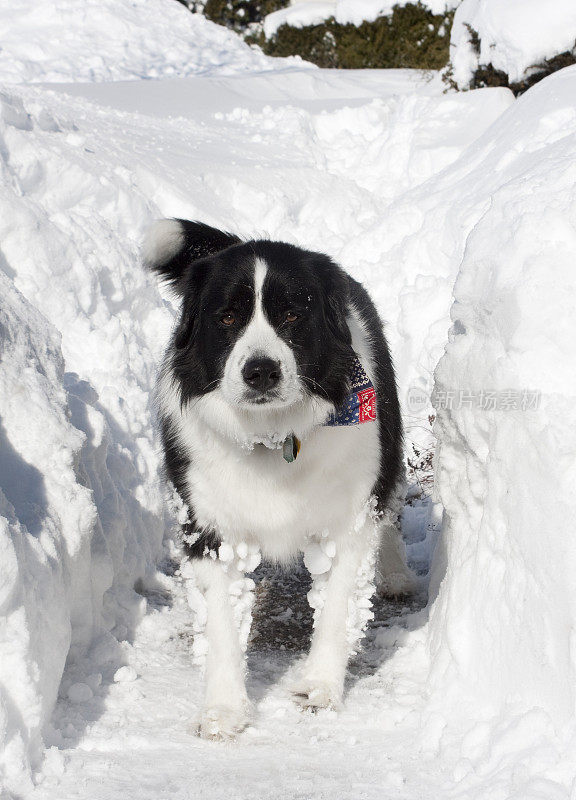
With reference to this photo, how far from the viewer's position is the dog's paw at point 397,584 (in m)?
4.17

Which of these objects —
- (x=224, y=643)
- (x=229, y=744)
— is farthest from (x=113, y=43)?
(x=229, y=744)

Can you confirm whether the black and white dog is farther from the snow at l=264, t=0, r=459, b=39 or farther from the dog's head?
the snow at l=264, t=0, r=459, b=39

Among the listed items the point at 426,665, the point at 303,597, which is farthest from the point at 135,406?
the point at 426,665

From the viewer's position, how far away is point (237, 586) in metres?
3.30

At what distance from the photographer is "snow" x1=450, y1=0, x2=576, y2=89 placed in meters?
8.80

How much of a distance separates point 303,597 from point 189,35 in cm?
1557

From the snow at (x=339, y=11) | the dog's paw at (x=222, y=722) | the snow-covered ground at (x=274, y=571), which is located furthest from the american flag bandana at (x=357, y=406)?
the snow at (x=339, y=11)

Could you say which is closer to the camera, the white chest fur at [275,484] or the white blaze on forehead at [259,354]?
the white blaze on forehead at [259,354]

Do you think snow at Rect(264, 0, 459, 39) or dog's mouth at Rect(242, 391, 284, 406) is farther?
snow at Rect(264, 0, 459, 39)

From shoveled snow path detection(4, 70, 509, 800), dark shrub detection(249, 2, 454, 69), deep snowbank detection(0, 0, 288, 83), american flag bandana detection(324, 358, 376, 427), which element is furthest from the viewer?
dark shrub detection(249, 2, 454, 69)

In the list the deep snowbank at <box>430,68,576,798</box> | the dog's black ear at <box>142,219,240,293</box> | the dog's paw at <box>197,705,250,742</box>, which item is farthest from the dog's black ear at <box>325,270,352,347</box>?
the dog's paw at <box>197,705,250,742</box>

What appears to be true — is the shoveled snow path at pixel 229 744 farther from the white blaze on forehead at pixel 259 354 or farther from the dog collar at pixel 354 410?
the white blaze on forehead at pixel 259 354

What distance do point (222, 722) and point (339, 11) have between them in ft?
57.0

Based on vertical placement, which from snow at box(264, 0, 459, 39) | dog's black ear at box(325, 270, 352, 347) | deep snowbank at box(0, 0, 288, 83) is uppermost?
snow at box(264, 0, 459, 39)
